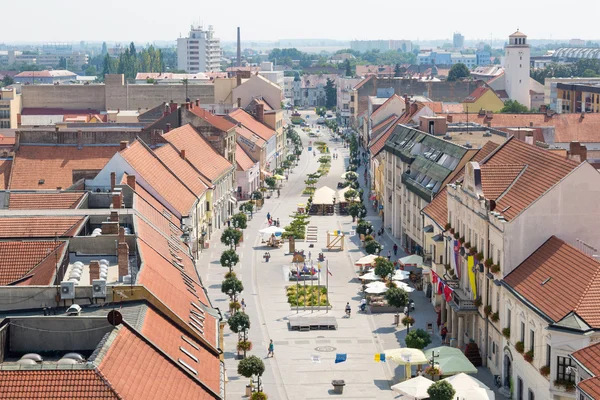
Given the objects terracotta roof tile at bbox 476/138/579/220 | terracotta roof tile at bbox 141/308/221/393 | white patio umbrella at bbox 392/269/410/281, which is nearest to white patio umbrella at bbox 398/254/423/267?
white patio umbrella at bbox 392/269/410/281

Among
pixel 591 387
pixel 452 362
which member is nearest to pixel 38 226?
pixel 452 362

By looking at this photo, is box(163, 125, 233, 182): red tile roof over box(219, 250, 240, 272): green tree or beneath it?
over

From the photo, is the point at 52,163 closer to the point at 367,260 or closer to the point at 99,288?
the point at 367,260

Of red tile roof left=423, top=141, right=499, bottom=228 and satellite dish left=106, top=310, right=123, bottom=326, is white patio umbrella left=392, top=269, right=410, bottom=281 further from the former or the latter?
satellite dish left=106, top=310, right=123, bottom=326

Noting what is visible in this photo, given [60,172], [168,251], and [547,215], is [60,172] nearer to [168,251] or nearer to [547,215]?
[168,251]

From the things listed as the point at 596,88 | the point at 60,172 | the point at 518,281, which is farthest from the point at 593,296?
the point at 596,88

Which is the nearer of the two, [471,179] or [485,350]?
[485,350]
